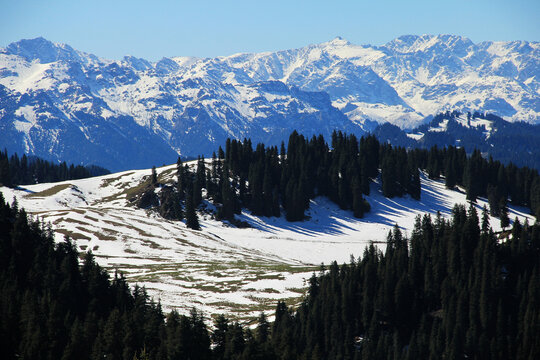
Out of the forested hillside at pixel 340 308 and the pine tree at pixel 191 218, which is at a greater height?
the pine tree at pixel 191 218

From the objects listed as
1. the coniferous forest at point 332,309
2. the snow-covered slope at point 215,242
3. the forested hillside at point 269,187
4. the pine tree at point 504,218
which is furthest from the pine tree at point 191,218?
the pine tree at point 504,218

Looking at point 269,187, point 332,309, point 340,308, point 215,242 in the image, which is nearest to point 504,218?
point 269,187

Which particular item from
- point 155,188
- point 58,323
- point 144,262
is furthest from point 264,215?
point 58,323

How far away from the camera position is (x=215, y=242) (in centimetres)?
14962

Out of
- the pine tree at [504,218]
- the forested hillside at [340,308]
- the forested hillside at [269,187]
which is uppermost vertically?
the forested hillside at [269,187]

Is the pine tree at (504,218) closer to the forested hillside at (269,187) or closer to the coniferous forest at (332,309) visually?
the forested hillside at (269,187)

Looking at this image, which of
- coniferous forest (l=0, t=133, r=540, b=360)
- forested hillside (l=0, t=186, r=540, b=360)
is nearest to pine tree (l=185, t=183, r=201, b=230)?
coniferous forest (l=0, t=133, r=540, b=360)

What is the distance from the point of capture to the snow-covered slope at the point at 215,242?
109m

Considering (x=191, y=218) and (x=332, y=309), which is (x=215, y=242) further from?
(x=332, y=309)

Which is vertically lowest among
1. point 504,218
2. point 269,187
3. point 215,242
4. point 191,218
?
point 215,242

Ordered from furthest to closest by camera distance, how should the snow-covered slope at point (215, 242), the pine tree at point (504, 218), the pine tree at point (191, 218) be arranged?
the pine tree at point (504, 218) → the pine tree at point (191, 218) → the snow-covered slope at point (215, 242)

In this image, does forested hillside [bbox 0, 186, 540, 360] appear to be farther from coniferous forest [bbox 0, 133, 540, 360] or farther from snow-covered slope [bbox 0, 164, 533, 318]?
snow-covered slope [bbox 0, 164, 533, 318]

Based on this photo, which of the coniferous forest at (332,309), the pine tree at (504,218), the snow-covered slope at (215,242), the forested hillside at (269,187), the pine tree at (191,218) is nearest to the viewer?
the coniferous forest at (332,309)

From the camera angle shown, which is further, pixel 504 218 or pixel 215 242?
pixel 504 218
